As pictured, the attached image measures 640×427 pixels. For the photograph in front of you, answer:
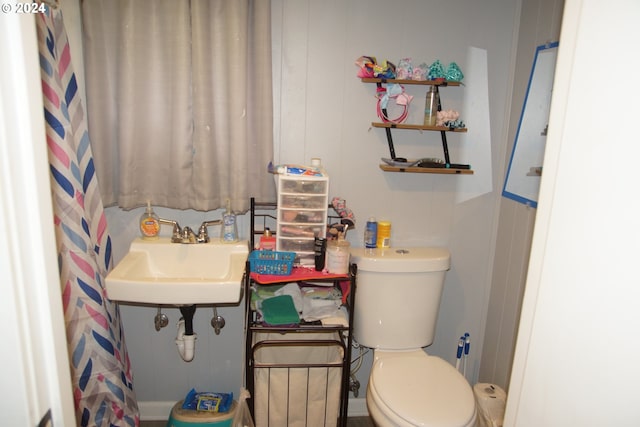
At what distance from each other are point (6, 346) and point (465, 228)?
1887 mm

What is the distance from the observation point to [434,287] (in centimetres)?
194

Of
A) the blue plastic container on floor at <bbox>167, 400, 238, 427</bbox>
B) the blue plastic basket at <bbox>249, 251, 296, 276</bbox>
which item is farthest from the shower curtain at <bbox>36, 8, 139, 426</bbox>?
the blue plastic basket at <bbox>249, 251, 296, 276</bbox>

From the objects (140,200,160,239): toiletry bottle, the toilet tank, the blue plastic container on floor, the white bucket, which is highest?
Answer: (140,200,160,239): toiletry bottle

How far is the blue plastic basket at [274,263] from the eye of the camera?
1711mm

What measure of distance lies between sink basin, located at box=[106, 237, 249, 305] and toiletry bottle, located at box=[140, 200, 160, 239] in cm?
3

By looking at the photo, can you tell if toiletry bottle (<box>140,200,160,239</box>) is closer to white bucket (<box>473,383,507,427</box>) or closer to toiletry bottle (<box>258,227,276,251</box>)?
toiletry bottle (<box>258,227,276,251</box>)

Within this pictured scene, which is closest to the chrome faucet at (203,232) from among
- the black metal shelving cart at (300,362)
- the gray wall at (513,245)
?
the black metal shelving cart at (300,362)

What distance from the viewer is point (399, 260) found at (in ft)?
6.13

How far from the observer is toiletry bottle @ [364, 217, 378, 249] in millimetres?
1964

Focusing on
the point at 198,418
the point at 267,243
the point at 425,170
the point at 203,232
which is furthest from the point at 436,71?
the point at 198,418

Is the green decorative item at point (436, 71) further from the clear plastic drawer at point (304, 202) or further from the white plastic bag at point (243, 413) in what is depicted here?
the white plastic bag at point (243, 413)

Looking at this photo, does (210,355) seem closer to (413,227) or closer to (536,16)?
(413,227)

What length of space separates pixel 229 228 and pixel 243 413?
0.76m

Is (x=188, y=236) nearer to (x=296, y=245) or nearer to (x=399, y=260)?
(x=296, y=245)
